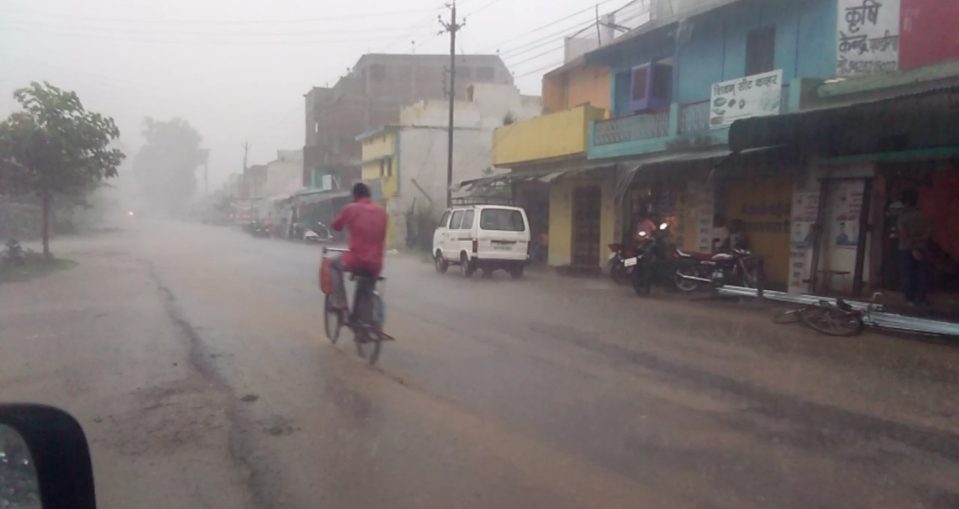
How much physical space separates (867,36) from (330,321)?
1150 centimetres

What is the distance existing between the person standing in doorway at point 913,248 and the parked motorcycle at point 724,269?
313cm

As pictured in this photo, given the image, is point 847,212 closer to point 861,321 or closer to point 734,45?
point 861,321

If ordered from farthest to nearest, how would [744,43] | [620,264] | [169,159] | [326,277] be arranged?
[169,159]
[744,43]
[620,264]
[326,277]

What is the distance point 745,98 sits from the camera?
1523 centimetres

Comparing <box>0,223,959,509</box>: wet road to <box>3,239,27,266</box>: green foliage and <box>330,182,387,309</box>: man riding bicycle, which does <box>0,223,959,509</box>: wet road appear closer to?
<box>330,182,387,309</box>: man riding bicycle

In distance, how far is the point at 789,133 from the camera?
12.3m

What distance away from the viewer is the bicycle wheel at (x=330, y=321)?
8.91 m

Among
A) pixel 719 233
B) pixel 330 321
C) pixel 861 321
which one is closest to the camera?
pixel 330 321

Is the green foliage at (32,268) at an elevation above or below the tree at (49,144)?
below

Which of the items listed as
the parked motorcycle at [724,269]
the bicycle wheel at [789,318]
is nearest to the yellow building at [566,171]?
the parked motorcycle at [724,269]

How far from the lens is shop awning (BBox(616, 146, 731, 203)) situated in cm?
1514

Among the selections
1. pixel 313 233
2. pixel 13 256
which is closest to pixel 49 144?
pixel 13 256

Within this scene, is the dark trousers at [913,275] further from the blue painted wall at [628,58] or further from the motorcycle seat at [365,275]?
the blue painted wall at [628,58]

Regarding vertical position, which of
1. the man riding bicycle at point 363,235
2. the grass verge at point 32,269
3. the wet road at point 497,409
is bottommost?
the grass verge at point 32,269
